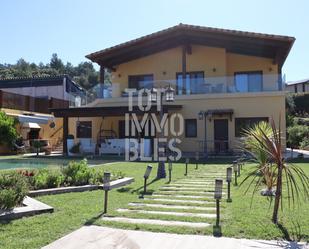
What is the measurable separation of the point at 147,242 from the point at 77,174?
18.0 feet

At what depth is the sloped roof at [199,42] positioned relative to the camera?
2548 cm

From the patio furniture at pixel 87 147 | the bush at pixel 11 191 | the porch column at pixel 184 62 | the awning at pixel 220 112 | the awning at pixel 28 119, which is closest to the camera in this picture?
the bush at pixel 11 191

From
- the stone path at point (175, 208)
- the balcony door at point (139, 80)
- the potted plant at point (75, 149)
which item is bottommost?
the stone path at point (175, 208)

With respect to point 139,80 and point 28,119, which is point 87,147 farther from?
point 139,80

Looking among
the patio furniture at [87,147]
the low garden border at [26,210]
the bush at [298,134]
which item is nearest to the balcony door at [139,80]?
the patio furniture at [87,147]

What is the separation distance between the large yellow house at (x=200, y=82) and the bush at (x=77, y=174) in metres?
13.5

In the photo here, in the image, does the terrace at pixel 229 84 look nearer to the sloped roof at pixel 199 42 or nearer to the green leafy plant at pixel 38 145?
the sloped roof at pixel 199 42

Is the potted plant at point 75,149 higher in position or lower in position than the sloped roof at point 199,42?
lower

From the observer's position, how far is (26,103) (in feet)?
106

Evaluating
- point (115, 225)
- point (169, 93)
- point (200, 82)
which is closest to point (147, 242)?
point (115, 225)

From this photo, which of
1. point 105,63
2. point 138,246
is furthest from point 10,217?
point 105,63

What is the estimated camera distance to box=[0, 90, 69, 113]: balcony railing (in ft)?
96.9

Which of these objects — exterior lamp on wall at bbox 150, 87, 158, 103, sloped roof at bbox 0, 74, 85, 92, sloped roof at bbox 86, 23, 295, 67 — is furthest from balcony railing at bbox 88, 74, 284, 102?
sloped roof at bbox 0, 74, 85, 92

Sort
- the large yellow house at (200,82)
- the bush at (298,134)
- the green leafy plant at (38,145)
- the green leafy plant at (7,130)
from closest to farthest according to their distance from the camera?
the bush at (298,134) → the green leafy plant at (7,130) → the large yellow house at (200,82) → the green leafy plant at (38,145)
